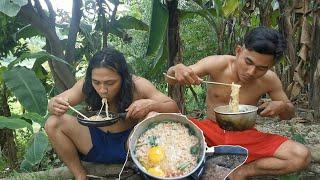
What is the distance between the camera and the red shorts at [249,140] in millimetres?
2787

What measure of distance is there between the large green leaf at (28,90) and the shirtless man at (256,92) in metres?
1.11

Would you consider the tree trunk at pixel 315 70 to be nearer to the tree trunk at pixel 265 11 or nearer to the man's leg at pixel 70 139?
the tree trunk at pixel 265 11

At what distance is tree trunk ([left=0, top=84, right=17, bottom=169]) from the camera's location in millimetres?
4785

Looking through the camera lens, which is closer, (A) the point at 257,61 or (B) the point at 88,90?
(A) the point at 257,61

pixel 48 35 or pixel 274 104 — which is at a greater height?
pixel 48 35

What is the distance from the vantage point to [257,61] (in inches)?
107

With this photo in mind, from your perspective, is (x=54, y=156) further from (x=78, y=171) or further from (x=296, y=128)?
(x=296, y=128)

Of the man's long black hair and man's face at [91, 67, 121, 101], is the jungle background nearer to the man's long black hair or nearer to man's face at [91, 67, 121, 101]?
the man's long black hair

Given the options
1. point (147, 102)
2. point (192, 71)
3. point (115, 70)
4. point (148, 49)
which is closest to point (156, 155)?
point (147, 102)

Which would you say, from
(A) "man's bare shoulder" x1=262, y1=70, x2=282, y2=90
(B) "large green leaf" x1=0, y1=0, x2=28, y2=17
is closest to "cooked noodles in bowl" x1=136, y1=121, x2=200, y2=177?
(A) "man's bare shoulder" x1=262, y1=70, x2=282, y2=90

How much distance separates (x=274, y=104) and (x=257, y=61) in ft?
0.94

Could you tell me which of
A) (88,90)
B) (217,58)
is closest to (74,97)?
(88,90)

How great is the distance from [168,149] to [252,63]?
766mm

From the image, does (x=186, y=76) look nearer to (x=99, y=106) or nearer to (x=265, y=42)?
(x=265, y=42)
